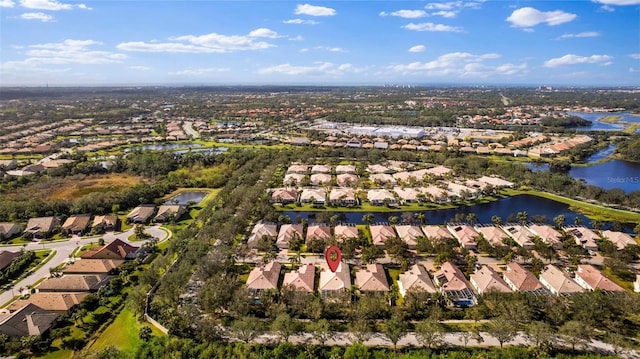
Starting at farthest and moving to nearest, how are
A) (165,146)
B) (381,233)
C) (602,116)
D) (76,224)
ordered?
(602,116), (165,146), (76,224), (381,233)

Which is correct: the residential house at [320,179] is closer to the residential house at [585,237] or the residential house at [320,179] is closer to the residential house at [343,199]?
the residential house at [343,199]

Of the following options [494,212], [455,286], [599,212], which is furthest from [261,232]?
[599,212]

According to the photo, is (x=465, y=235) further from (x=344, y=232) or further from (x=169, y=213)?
(x=169, y=213)

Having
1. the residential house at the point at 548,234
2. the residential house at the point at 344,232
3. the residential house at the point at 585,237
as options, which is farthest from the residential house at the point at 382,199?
the residential house at the point at 585,237

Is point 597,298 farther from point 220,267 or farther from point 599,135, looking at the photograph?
point 599,135

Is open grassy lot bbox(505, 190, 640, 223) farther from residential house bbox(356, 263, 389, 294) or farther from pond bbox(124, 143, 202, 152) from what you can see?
pond bbox(124, 143, 202, 152)

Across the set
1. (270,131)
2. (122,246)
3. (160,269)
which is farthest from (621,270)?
(270,131)
